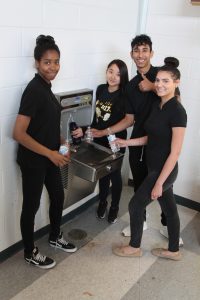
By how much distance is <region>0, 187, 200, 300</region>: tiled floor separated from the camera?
6.38 ft

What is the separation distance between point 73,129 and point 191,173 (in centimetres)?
127

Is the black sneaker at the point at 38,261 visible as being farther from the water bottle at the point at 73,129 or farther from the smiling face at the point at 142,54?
the smiling face at the point at 142,54

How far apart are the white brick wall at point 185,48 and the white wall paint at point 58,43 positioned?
215 mm

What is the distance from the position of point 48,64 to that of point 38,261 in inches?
49.7

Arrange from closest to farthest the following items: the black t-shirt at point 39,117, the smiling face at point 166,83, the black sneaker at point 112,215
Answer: the black t-shirt at point 39,117 → the smiling face at point 166,83 → the black sneaker at point 112,215

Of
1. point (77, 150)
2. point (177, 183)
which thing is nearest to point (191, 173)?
point (177, 183)

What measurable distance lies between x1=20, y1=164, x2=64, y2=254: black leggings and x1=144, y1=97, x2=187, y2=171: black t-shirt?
2.07 ft

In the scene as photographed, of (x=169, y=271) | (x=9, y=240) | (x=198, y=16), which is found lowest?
(x=169, y=271)

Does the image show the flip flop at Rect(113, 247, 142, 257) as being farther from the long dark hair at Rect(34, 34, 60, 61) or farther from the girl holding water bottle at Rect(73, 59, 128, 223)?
the long dark hair at Rect(34, 34, 60, 61)

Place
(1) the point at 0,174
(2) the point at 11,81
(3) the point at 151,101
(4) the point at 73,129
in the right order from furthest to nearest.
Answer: (4) the point at 73,129 < (3) the point at 151,101 < (1) the point at 0,174 < (2) the point at 11,81

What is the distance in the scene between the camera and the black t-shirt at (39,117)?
1.75 meters

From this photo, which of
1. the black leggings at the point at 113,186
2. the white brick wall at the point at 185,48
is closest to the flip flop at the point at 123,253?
the black leggings at the point at 113,186

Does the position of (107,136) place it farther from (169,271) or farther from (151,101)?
(169,271)

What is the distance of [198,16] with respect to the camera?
256cm
